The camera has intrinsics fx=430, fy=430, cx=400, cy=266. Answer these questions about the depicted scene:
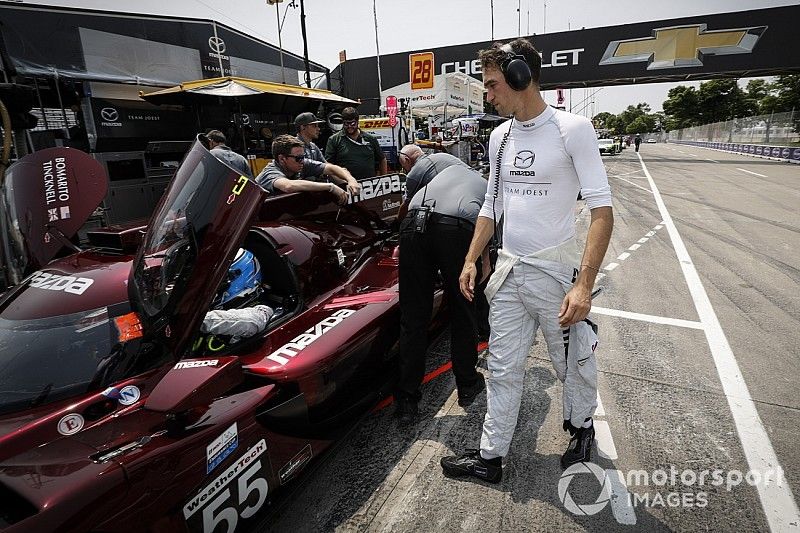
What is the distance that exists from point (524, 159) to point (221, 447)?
5.54ft

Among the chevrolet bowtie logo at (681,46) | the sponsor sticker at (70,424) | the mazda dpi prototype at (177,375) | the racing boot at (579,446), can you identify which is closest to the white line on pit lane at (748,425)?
the racing boot at (579,446)

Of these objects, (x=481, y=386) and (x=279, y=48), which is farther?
(x=279, y=48)

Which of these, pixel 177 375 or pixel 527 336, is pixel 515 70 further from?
pixel 177 375

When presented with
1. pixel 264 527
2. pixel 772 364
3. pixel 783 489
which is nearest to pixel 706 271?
pixel 772 364

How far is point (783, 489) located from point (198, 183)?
2.95 metres

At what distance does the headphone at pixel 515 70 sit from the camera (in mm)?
1777

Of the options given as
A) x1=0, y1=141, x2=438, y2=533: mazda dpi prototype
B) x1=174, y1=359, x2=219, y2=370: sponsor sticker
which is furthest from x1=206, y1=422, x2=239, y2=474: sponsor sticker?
x1=174, y1=359, x2=219, y2=370: sponsor sticker

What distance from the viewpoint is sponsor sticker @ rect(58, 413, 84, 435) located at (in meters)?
1.43

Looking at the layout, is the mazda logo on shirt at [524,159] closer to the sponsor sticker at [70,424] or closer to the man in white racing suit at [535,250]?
the man in white racing suit at [535,250]

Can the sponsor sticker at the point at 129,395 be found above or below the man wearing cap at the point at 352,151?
below

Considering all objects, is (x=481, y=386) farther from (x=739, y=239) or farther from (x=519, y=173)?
(x=739, y=239)

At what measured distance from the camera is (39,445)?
1.37 metres

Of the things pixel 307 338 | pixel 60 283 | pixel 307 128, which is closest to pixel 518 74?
pixel 307 338

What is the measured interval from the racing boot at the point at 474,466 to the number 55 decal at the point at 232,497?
2.97 feet
